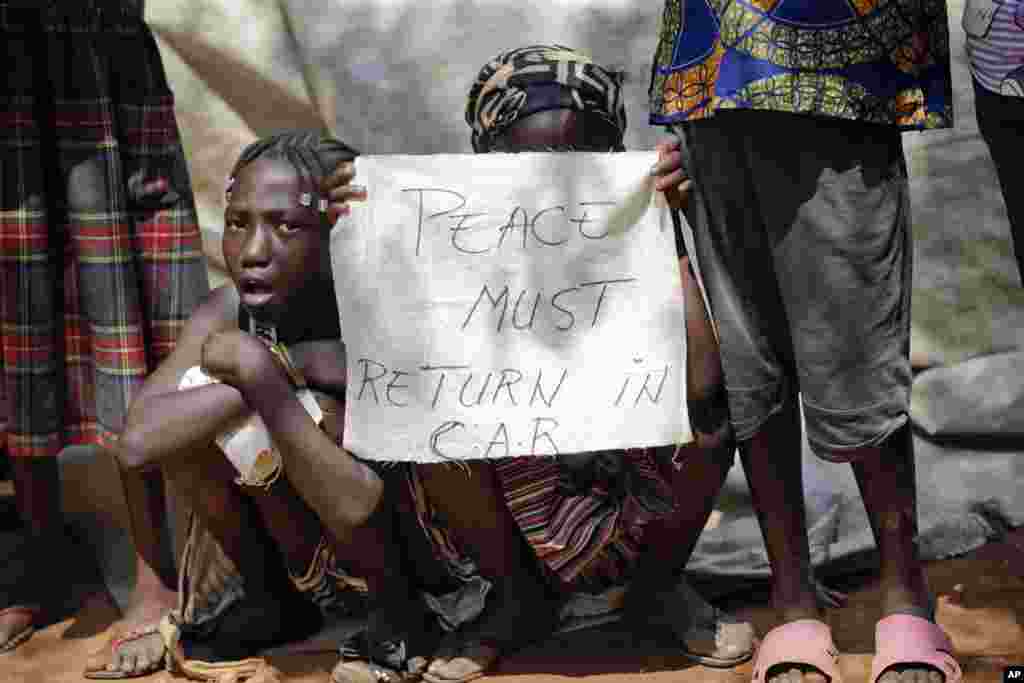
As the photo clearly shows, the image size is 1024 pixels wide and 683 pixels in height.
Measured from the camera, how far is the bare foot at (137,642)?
2730 mm

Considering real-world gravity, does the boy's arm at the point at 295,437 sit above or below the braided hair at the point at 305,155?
below

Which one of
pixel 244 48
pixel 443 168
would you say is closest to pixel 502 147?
pixel 443 168

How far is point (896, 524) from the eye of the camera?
2.34 metres

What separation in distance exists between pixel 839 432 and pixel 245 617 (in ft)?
4.36

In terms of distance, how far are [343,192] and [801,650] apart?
1.21m

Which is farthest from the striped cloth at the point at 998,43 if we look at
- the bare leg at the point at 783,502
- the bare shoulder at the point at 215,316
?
the bare shoulder at the point at 215,316

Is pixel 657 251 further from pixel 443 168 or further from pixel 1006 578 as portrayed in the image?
pixel 1006 578

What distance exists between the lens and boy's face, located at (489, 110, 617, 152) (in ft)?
8.20

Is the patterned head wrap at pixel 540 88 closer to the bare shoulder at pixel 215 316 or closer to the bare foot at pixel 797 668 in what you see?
the bare shoulder at pixel 215 316

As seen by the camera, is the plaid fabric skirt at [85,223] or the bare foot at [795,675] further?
the plaid fabric skirt at [85,223]

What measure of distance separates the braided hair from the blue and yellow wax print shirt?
85 centimetres

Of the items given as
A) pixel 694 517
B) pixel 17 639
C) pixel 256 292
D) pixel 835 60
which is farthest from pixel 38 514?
pixel 835 60

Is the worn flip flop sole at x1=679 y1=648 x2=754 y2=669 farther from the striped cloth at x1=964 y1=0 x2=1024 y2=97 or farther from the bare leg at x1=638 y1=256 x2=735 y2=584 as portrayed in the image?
the striped cloth at x1=964 y1=0 x2=1024 y2=97

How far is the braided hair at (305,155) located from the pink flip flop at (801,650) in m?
1.22
